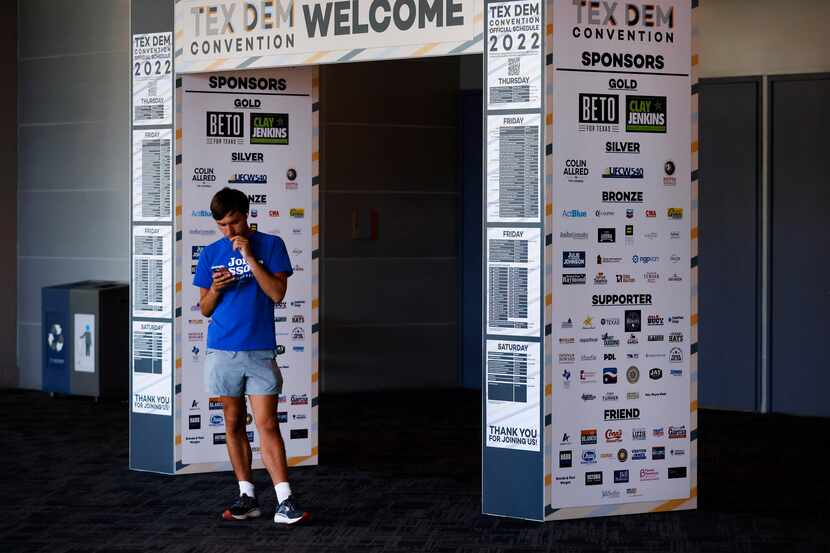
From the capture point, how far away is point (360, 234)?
38.4 feet

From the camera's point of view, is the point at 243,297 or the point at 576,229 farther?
the point at 576,229

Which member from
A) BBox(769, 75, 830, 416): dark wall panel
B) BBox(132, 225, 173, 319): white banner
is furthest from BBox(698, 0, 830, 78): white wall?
BBox(132, 225, 173, 319): white banner

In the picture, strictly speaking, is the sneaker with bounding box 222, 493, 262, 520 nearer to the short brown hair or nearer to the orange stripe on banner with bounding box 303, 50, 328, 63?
the short brown hair

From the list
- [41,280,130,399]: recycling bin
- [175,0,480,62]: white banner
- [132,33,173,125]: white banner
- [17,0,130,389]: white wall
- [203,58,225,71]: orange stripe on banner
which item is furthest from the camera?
[17,0,130,389]: white wall

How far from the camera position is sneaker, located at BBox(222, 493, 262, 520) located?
22.0ft

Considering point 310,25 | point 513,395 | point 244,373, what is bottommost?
point 513,395

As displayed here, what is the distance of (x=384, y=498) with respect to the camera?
729cm

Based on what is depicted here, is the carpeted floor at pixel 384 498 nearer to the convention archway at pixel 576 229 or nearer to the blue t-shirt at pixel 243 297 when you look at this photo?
the convention archway at pixel 576 229

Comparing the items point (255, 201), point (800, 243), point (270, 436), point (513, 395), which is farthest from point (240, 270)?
point (800, 243)

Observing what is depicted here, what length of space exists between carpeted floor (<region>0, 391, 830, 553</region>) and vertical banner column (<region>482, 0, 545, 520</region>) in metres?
0.30

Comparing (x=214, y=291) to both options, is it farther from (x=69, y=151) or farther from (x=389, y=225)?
(x=69, y=151)

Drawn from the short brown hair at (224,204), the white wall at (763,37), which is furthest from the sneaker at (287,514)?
the white wall at (763,37)

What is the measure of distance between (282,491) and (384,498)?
2.82 feet

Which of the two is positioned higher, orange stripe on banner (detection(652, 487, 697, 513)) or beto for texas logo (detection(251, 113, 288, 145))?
beto for texas logo (detection(251, 113, 288, 145))
